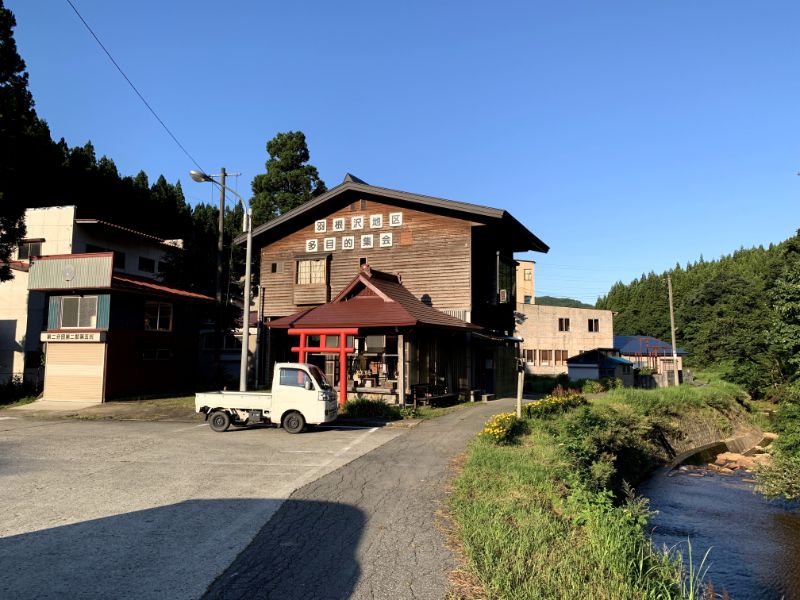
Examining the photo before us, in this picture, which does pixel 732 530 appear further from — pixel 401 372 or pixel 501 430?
pixel 401 372

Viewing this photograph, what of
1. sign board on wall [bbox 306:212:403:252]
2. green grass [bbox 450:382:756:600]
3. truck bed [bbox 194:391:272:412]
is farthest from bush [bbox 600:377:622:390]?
truck bed [bbox 194:391:272:412]

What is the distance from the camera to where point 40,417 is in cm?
1988

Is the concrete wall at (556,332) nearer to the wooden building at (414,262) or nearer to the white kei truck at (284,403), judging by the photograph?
the wooden building at (414,262)

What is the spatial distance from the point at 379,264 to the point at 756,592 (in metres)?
20.1

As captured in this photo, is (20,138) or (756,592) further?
(20,138)

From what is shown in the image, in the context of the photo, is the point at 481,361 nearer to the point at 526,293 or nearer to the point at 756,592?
the point at 756,592

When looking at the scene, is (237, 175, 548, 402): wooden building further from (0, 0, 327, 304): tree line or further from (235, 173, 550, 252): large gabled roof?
(0, 0, 327, 304): tree line

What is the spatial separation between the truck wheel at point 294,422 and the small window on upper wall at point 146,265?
77.1 feet

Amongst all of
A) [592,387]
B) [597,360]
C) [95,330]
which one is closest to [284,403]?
[95,330]

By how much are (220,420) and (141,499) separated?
7.27 meters

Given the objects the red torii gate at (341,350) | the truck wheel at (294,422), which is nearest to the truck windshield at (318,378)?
the truck wheel at (294,422)

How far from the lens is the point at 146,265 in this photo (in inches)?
1367

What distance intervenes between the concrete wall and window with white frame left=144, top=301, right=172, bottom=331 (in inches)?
1292

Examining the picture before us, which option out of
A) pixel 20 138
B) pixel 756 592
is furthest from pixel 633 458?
pixel 20 138
